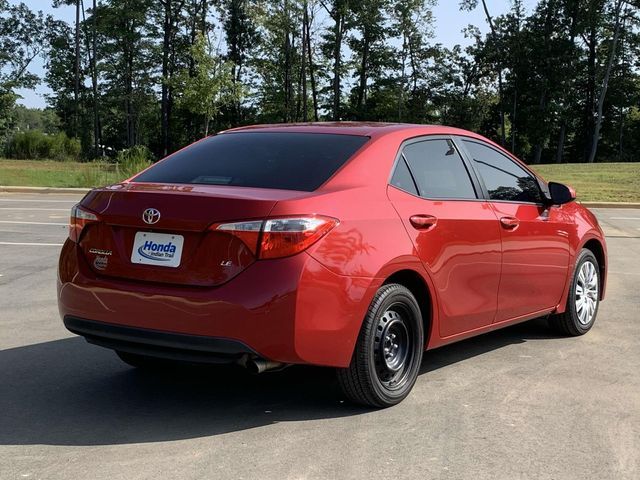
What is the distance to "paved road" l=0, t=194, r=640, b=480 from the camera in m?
3.53

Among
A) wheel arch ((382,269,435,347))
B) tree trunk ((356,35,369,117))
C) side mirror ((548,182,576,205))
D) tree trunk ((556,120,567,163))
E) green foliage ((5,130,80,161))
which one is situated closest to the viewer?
wheel arch ((382,269,435,347))

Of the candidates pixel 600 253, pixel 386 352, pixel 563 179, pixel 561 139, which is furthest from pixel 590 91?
pixel 386 352

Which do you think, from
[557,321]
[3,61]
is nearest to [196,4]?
[3,61]

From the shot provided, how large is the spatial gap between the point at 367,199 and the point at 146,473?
186 centimetres

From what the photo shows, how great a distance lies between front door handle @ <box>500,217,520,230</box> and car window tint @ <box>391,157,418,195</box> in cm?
91

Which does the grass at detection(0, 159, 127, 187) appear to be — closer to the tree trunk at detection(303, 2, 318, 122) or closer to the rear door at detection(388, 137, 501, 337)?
the rear door at detection(388, 137, 501, 337)

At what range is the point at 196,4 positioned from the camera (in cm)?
6138

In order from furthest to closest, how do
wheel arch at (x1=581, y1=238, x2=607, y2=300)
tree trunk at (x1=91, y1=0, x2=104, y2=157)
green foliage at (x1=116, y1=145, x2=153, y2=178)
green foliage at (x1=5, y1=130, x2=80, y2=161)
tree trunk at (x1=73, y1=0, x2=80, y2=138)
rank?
1. tree trunk at (x1=73, y1=0, x2=80, y2=138)
2. tree trunk at (x1=91, y1=0, x2=104, y2=157)
3. green foliage at (x1=5, y1=130, x2=80, y2=161)
4. green foliage at (x1=116, y1=145, x2=153, y2=178)
5. wheel arch at (x1=581, y1=238, x2=607, y2=300)

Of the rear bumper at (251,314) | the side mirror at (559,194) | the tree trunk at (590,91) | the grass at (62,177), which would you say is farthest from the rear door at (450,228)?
the tree trunk at (590,91)

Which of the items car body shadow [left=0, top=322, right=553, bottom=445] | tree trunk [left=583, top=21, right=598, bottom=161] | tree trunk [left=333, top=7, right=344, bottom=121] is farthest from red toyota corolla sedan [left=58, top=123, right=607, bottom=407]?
tree trunk [left=583, top=21, right=598, bottom=161]

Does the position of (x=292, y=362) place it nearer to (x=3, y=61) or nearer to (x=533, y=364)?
(x=533, y=364)

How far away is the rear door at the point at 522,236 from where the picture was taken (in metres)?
5.38

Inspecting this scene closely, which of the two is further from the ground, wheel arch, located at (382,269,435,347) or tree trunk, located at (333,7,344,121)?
tree trunk, located at (333,7,344,121)

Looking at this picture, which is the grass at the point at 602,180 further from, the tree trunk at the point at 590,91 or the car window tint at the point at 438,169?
the tree trunk at the point at 590,91
